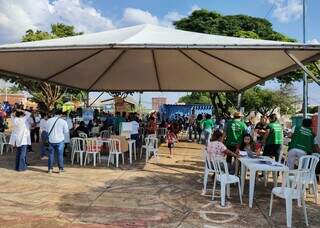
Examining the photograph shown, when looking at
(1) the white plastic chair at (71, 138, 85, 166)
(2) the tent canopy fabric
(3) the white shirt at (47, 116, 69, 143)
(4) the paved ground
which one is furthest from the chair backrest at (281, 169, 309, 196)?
(1) the white plastic chair at (71, 138, 85, 166)

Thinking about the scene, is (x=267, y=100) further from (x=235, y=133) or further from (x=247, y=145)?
(x=247, y=145)

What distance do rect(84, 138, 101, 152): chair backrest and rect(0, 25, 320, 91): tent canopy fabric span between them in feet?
7.59

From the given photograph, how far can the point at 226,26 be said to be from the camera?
2870cm

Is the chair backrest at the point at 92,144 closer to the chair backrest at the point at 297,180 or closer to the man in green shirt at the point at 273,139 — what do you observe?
the man in green shirt at the point at 273,139

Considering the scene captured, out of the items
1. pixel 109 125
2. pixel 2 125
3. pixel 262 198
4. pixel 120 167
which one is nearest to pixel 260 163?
pixel 262 198

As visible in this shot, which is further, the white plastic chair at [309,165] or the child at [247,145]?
the child at [247,145]

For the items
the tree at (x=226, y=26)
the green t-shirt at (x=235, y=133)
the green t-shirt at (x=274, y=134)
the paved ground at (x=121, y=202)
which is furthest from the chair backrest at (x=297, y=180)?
the tree at (x=226, y=26)

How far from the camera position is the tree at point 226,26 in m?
28.0

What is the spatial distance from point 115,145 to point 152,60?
12.5ft

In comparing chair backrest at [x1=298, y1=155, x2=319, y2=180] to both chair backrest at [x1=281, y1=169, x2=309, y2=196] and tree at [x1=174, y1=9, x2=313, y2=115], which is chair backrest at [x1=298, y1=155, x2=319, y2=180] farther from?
tree at [x1=174, y1=9, x2=313, y2=115]

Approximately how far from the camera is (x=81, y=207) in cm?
657

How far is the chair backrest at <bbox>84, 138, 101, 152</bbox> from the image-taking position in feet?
34.8

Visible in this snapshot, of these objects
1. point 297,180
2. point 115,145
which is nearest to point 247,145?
point 297,180

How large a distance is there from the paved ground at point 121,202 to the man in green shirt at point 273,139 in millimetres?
846
